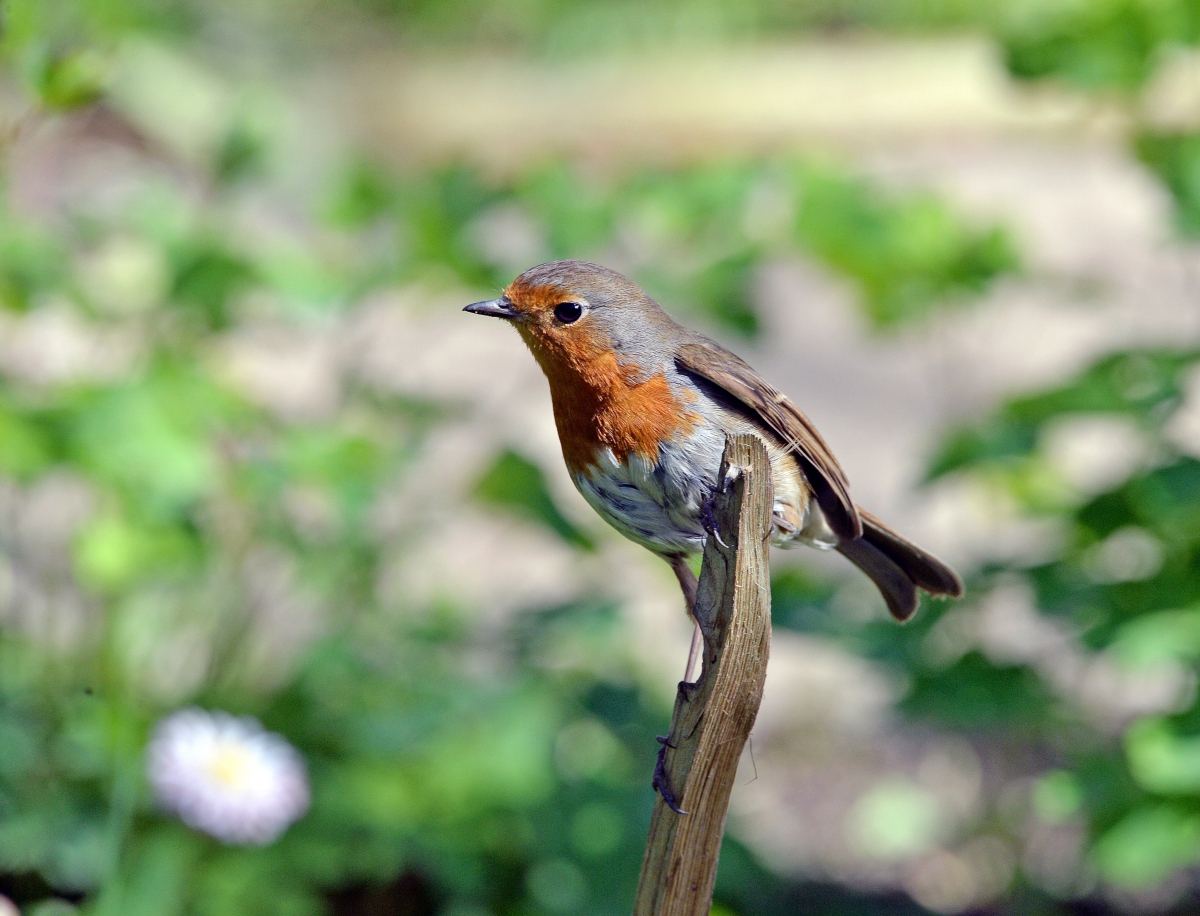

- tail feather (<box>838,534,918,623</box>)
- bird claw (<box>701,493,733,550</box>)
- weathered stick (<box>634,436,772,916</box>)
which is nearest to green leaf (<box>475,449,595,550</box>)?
tail feather (<box>838,534,918,623</box>)

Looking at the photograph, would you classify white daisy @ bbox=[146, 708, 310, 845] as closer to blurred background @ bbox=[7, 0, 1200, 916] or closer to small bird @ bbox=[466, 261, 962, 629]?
blurred background @ bbox=[7, 0, 1200, 916]

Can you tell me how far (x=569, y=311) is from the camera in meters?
2.05

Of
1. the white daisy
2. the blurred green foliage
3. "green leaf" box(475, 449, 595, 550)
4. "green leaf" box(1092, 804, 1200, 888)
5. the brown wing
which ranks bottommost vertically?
the white daisy

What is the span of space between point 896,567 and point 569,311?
75 centimetres

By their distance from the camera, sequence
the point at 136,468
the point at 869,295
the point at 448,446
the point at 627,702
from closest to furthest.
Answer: the point at 136,468 → the point at 627,702 → the point at 869,295 → the point at 448,446

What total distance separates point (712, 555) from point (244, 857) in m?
1.94

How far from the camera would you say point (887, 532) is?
223 centimetres

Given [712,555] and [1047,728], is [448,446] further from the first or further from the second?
[712,555]

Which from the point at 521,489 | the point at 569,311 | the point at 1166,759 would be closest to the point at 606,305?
the point at 569,311

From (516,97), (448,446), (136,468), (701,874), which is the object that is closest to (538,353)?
(701,874)

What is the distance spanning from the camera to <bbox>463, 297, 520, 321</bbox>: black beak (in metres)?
2.04

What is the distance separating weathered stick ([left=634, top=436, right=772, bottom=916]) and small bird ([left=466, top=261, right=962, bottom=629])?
285 millimetres

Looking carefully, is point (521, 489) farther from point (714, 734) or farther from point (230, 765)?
point (714, 734)

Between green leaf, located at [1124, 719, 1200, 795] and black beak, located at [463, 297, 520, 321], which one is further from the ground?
black beak, located at [463, 297, 520, 321]
